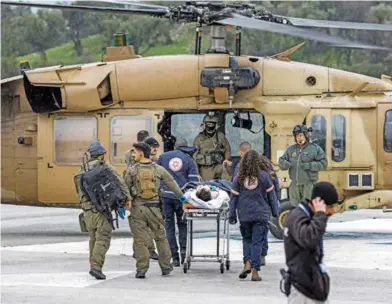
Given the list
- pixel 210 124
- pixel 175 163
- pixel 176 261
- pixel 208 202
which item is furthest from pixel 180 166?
pixel 210 124

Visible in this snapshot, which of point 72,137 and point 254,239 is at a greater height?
point 72,137

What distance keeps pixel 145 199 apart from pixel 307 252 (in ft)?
18.5

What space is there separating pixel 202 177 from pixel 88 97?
2.38 m

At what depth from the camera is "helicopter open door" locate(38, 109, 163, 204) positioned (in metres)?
19.8

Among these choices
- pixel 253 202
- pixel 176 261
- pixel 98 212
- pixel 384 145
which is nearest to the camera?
pixel 253 202

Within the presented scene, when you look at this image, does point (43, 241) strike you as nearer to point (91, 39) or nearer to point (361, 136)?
point (361, 136)

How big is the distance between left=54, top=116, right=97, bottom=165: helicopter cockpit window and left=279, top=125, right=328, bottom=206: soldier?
4011 millimetres

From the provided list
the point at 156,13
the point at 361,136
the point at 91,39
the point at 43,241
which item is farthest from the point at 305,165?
the point at 91,39

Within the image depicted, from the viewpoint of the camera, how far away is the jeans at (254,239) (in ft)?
46.7

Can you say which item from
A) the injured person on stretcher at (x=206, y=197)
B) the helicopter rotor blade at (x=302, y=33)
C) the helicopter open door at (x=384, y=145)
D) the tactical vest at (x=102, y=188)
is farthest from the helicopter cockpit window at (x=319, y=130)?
the tactical vest at (x=102, y=188)

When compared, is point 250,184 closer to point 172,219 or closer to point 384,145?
point 172,219

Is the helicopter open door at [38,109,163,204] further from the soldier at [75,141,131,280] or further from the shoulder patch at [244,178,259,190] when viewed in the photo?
the shoulder patch at [244,178,259,190]

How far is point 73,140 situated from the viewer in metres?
20.1

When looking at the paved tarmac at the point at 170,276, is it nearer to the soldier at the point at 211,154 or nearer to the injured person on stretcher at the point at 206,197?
the injured person on stretcher at the point at 206,197
